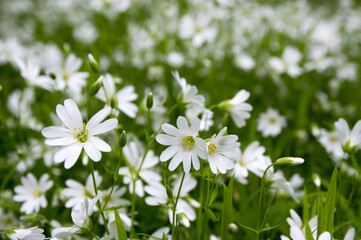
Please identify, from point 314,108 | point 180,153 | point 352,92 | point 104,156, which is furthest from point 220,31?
point 180,153

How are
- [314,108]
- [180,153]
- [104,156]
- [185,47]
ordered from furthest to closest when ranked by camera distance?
[185,47]
[314,108]
[104,156]
[180,153]

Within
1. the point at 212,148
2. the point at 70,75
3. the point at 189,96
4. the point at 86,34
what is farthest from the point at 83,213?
the point at 86,34

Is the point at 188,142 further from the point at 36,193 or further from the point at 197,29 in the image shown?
the point at 197,29

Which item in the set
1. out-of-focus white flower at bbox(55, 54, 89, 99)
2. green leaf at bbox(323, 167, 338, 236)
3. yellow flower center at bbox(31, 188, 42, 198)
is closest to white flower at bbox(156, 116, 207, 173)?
green leaf at bbox(323, 167, 338, 236)

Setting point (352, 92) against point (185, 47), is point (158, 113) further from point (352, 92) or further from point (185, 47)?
point (352, 92)

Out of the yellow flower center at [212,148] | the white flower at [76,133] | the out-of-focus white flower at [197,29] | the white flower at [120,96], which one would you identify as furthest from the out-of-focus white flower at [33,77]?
the out-of-focus white flower at [197,29]
